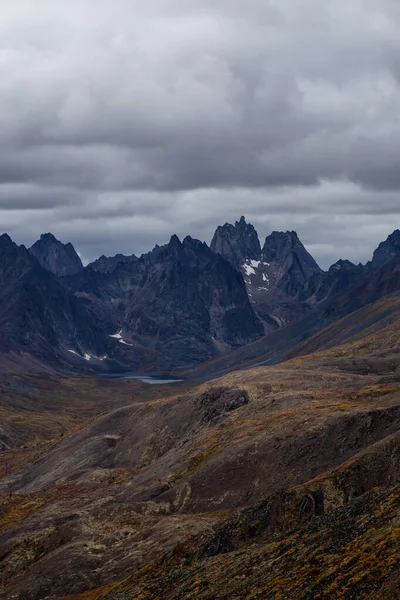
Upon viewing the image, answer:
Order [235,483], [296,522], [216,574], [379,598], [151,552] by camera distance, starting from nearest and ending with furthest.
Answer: [379,598]
[216,574]
[296,522]
[151,552]
[235,483]

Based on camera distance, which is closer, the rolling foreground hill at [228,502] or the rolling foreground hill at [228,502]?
the rolling foreground hill at [228,502]

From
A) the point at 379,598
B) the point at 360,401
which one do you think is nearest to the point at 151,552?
the point at 379,598

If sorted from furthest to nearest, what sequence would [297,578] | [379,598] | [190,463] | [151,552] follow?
[190,463] → [151,552] → [297,578] → [379,598]

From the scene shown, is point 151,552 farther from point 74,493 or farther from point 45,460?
point 45,460

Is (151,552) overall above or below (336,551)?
below

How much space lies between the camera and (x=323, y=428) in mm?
105250

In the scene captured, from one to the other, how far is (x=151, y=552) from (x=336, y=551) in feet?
115

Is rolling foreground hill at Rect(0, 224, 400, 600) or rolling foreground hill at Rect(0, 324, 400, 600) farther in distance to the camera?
rolling foreground hill at Rect(0, 324, 400, 600)

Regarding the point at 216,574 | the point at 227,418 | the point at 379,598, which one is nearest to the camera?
the point at 379,598

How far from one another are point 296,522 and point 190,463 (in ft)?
157

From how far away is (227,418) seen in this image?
144m

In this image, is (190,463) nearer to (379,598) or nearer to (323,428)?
(323,428)

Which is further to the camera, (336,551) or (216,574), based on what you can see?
(216,574)

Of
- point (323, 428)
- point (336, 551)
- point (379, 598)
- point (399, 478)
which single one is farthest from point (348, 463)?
point (379, 598)
